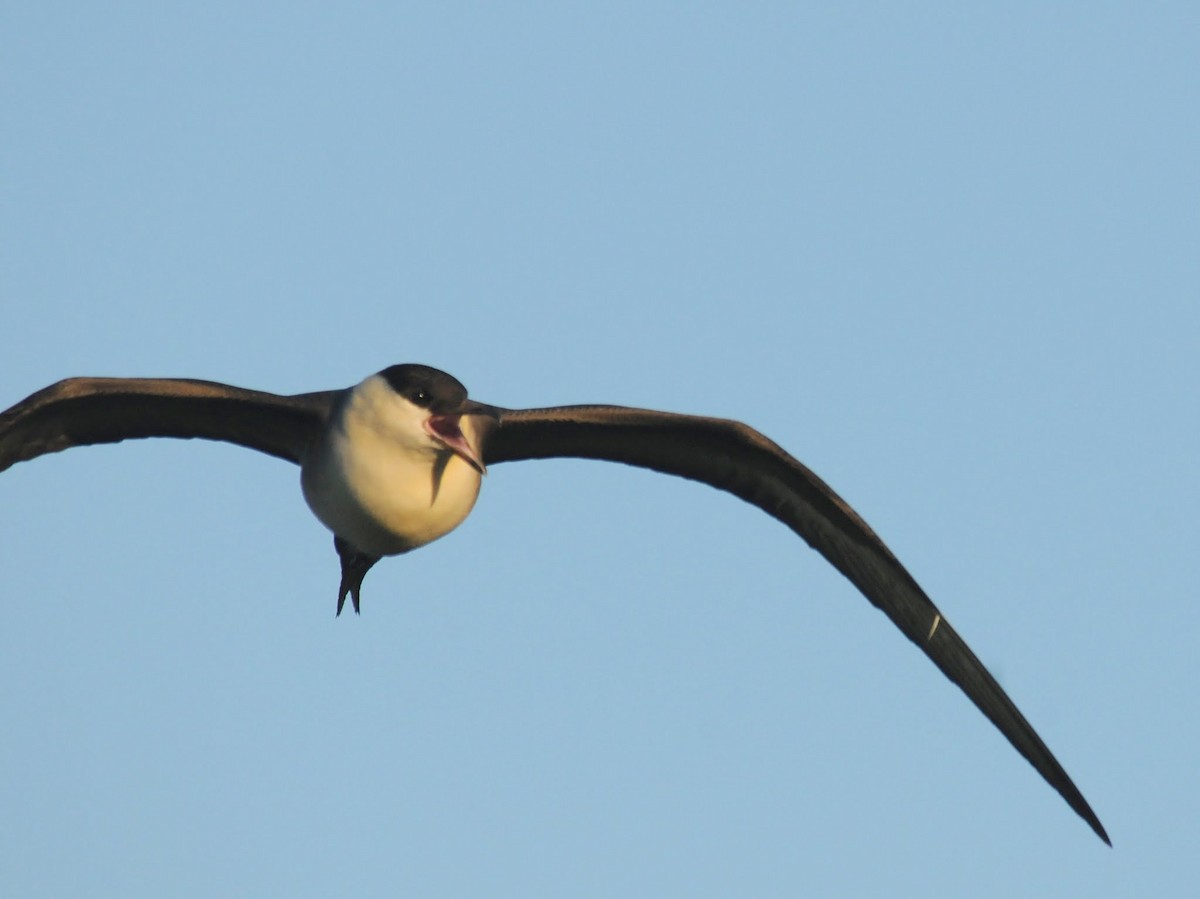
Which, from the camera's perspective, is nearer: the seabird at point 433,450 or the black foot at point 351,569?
the seabird at point 433,450

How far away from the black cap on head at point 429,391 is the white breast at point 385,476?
0.05 m

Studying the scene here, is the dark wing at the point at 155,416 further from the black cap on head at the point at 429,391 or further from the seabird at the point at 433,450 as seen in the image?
the black cap on head at the point at 429,391

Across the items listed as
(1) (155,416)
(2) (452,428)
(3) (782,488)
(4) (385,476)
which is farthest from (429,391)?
(3) (782,488)

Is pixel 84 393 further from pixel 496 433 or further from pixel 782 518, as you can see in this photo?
pixel 782 518

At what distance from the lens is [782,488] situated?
14.0 meters


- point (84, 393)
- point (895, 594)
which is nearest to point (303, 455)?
point (84, 393)

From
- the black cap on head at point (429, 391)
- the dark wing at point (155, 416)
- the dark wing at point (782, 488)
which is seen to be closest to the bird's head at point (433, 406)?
the black cap on head at point (429, 391)

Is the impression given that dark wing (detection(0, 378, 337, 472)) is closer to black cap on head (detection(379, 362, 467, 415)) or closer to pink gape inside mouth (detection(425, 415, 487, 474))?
black cap on head (detection(379, 362, 467, 415))

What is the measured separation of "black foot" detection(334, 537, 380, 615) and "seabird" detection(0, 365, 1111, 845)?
13 millimetres

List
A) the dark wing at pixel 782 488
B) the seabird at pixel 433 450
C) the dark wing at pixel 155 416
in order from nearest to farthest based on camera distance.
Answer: the dark wing at pixel 155 416 → the seabird at pixel 433 450 → the dark wing at pixel 782 488

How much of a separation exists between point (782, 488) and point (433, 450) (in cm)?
258

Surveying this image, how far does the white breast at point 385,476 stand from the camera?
12.8m

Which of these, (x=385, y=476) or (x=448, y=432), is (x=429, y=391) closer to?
(x=448, y=432)

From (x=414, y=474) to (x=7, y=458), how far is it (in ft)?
8.16
